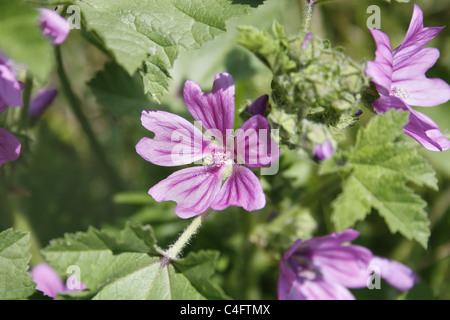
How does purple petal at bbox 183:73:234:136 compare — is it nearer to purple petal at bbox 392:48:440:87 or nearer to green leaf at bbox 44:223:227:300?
green leaf at bbox 44:223:227:300

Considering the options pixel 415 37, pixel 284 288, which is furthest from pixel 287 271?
pixel 415 37

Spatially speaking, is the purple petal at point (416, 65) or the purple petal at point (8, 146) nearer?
the purple petal at point (8, 146)

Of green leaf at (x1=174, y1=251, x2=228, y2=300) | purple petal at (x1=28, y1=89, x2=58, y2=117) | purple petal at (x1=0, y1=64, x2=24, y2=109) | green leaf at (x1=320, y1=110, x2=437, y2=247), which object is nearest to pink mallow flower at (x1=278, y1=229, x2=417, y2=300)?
green leaf at (x1=174, y1=251, x2=228, y2=300)

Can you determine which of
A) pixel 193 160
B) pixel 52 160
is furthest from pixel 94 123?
pixel 193 160

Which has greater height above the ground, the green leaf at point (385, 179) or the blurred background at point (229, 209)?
the green leaf at point (385, 179)

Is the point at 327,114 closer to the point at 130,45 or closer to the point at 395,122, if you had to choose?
the point at 395,122

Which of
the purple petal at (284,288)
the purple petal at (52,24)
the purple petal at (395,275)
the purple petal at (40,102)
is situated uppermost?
the purple petal at (52,24)

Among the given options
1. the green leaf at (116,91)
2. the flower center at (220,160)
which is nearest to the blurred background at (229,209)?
the green leaf at (116,91)

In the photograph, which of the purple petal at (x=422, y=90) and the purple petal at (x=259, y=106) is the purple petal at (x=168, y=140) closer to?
the purple petal at (x=259, y=106)
